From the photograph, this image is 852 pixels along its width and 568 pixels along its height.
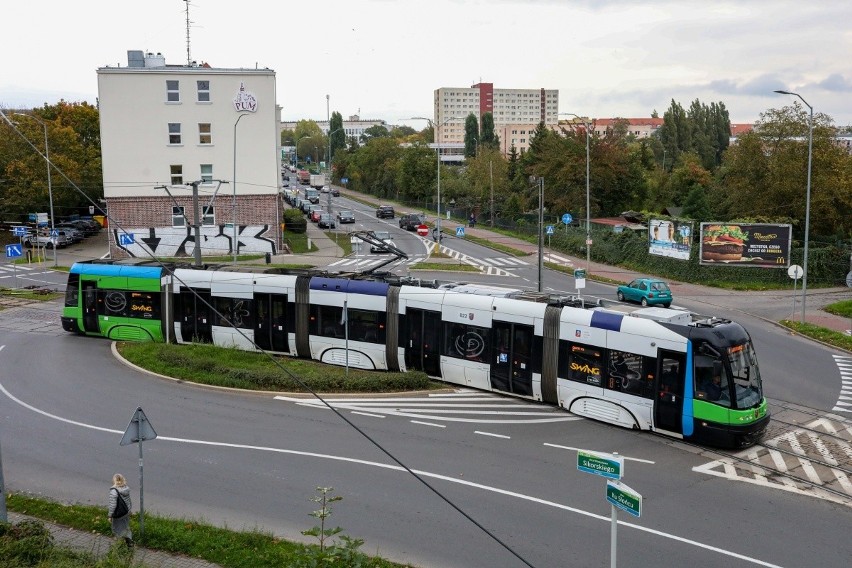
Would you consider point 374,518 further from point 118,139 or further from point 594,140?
point 594,140

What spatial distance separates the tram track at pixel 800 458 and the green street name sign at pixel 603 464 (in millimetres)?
6464

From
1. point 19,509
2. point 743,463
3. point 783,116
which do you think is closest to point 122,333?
point 19,509

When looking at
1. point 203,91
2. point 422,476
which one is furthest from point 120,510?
point 203,91

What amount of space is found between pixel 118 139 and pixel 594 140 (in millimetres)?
34805

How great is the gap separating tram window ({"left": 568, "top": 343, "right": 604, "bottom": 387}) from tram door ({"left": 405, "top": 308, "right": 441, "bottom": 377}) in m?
4.22

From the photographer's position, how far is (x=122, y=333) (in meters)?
28.1

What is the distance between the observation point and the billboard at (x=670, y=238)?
45.4 meters

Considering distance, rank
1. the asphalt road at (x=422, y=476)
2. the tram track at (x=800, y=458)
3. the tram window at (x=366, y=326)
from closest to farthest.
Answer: the asphalt road at (x=422, y=476) < the tram track at (x=800, y=458) < the tram window at (x=366, y=326)

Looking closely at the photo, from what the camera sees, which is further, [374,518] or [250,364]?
[250,364]

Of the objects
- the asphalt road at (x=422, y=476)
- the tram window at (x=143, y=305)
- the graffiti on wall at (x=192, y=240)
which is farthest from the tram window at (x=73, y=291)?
the graffiti on wall at (x=192, y=240)

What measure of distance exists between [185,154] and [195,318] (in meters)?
32.0

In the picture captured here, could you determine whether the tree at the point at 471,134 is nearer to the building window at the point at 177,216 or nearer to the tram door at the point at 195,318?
the building window at the point at 177,216

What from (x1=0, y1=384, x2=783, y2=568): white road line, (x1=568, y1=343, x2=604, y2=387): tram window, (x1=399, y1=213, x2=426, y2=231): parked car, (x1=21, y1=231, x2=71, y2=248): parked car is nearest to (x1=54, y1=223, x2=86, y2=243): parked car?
(x1=21, y1=231, x2=71, y2=248): parked car

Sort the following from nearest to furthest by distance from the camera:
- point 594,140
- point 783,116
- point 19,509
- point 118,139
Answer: point 19,509 < point 783,116 < point 118,139 < point 594,140
